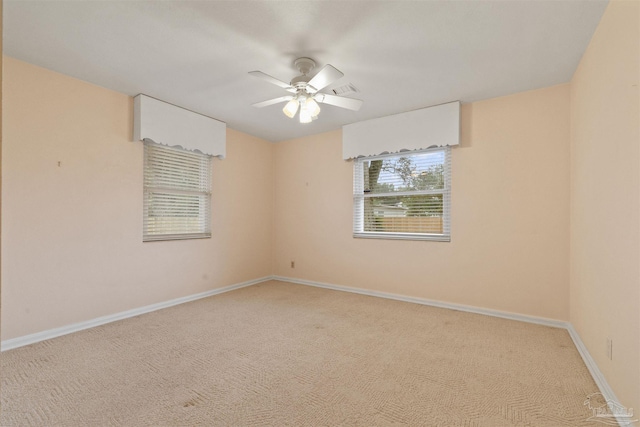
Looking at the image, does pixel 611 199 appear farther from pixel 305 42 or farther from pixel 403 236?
pixel 305 42

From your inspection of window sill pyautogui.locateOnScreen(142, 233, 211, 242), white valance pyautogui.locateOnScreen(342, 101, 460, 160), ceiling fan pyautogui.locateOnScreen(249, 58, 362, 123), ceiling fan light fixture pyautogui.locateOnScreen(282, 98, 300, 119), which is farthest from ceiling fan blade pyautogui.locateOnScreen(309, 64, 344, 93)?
window sill pyautogui.locateOnScreen(142, 233, 211, 242)

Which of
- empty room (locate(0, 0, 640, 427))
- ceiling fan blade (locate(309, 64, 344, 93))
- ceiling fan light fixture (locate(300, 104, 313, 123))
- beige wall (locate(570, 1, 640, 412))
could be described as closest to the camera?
beige wall (locate(570, 1, 640, 412))

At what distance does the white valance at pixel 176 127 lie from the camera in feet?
11.8

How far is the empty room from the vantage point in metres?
2.11

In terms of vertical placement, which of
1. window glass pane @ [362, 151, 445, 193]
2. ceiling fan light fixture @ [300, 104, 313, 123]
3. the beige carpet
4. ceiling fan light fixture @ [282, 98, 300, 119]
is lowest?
the beige carpet

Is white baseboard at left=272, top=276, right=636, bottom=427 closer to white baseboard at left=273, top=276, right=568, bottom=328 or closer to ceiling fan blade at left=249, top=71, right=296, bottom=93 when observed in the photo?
white baseboard at left=273, top=276, right=568, bottom=328

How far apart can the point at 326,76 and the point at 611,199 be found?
2.13 meters

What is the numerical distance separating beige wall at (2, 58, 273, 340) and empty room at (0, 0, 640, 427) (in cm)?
2

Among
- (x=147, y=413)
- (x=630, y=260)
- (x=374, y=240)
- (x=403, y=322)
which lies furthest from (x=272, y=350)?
(x=630, y=260)

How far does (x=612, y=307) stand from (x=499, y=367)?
0.86 metres

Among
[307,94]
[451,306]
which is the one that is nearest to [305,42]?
[307,94]

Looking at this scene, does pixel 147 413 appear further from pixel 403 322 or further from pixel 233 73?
pixel 233 73

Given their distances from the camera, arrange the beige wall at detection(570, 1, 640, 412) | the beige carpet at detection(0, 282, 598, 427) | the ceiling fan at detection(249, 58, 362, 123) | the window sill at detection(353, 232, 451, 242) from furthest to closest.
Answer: the window sill at detection(353, 232, 451, 242)
the ceiling fan at detection(249, 58, 362, 123)
the beige carpet at detection(0, 282, 598, 427)
the beige wall at detection(570, 1, 640, 412)

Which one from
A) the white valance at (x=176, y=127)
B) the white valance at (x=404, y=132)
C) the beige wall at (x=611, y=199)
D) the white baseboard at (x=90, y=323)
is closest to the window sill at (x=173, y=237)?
the white baseboard at (x=90, y=323)
